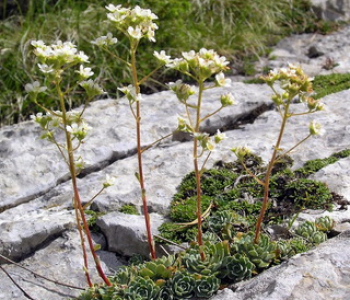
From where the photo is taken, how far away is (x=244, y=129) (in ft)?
13.4

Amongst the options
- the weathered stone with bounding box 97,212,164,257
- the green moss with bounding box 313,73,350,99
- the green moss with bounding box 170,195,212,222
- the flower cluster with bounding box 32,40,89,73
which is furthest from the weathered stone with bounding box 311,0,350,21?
the flower cluster with bounding box 32,40,89,73

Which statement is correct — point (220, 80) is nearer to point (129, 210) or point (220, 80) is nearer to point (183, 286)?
point (183, 286)

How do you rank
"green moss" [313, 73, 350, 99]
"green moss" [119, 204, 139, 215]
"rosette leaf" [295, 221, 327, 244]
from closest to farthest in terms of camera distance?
"rosette leaf" [295, 221, 327, 244]
"green moss" [119, 204, 139, 215]
"green moss" [313, 73, 350, 99]

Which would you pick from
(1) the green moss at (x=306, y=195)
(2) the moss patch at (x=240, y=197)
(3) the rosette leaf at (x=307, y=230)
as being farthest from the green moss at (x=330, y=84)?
(3) the rosette leaf at (x=307, y=230)

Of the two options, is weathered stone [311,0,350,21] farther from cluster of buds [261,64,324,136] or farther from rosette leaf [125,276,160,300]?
rosette leaf [125,276,160,300]

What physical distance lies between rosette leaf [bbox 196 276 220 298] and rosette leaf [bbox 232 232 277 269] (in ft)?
0.66

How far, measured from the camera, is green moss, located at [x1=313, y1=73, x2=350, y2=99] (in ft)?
14.9

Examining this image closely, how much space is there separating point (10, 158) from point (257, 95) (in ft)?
6.38

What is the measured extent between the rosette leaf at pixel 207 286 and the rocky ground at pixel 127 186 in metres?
0.05

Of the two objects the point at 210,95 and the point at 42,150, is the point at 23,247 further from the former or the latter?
the point at 210,95

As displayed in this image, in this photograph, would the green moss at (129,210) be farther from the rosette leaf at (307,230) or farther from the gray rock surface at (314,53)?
the gray rock surface at (314,53)

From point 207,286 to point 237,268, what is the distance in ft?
0.53

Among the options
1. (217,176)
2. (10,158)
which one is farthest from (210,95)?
(10,158)

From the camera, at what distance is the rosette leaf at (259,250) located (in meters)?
2.55
